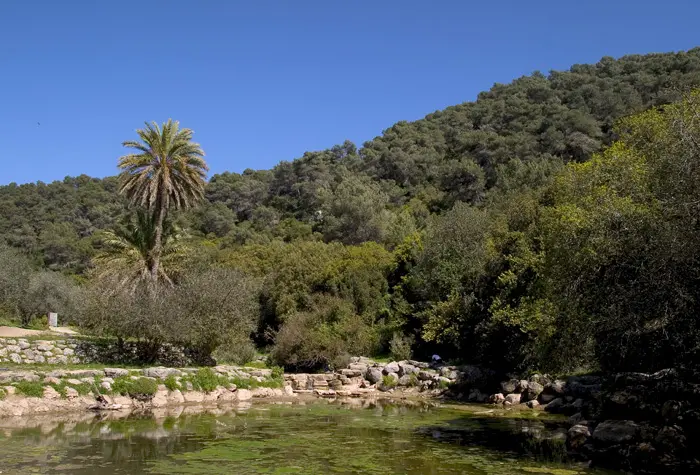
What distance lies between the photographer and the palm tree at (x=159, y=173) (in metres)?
35.8

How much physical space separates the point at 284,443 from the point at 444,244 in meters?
23.0

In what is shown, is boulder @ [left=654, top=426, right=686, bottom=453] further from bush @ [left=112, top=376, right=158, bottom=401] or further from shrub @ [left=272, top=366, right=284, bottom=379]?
shrub @ [left=272, top=366, right=284, bottom=379]

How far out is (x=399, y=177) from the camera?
7838 centimetres

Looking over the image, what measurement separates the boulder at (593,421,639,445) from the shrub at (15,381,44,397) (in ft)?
58.2

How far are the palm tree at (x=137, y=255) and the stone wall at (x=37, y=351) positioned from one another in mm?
6619

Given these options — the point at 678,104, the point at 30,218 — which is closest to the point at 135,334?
the point at 678,104

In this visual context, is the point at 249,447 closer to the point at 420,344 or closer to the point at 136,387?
the point at 136,387

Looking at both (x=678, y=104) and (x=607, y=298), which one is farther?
(x=678, y=104)

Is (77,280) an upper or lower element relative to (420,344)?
upper

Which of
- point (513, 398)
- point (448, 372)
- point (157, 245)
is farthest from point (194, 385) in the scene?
point (513, 398)

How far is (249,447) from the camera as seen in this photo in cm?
1512

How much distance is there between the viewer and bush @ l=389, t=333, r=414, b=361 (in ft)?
113

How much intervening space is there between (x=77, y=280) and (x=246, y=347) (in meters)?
34.5

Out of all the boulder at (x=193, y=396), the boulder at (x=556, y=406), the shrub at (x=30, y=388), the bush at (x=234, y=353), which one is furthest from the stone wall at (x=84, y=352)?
the boulder at (x=556, y=406)
